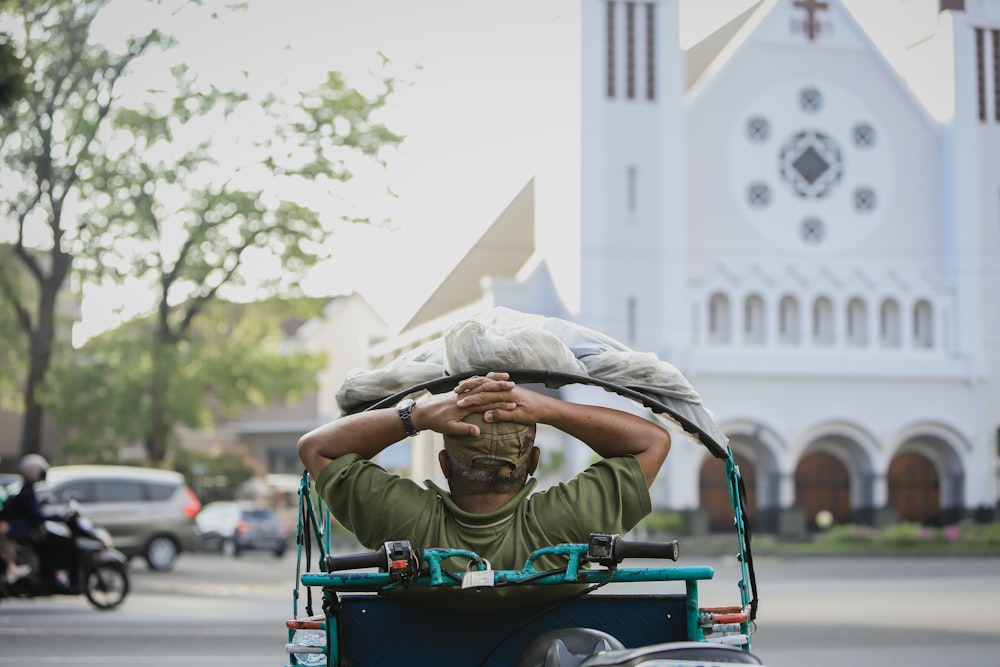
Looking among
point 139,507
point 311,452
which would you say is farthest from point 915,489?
point 311,452

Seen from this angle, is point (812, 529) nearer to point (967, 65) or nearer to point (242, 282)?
point (967, 65)

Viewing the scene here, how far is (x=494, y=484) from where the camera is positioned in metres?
4.09

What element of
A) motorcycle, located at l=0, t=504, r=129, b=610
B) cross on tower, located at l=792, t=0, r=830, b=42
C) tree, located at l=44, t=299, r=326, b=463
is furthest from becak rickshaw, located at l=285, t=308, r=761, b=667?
cross on tower, located at l=792, t=0, r=830, b=42

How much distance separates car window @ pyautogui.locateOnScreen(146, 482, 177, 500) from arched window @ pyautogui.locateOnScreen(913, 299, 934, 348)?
33.4 meters

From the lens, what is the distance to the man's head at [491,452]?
4051 mm

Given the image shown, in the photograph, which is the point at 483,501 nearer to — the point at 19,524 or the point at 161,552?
the point at 19,524

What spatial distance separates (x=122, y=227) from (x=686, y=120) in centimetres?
2174

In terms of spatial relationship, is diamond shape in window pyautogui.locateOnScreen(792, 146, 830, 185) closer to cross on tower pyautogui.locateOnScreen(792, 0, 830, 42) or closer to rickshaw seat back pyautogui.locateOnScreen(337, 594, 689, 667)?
cross on tower pyautogui.locateOnScreen(792, 0, 830, 42)

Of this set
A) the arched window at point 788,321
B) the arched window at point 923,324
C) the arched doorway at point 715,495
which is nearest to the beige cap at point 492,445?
the arched doorway at point 715,495

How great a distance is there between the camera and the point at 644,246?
49312 mm

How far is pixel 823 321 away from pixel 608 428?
4852 cm

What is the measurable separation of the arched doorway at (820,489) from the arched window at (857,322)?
4216 mm

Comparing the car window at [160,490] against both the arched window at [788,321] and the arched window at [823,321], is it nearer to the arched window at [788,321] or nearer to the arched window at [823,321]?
the arched window at [788,321]

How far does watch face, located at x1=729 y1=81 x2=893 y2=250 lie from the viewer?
5162cm
